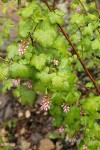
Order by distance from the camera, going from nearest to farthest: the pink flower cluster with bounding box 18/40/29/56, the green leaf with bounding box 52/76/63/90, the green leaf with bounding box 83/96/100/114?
the green leaf with bounding box 52/76/63/90, the pink flower cluster with bounding box 18/40/29/56, the green leaf with bounding box 83/96/100/114

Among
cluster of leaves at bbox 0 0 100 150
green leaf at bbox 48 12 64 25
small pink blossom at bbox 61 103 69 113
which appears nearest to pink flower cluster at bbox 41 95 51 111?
cluster of leaves at bbox 0 0 100 150

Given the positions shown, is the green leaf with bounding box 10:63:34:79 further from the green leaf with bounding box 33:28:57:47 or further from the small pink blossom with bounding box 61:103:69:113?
the small pink blossom with bounding box 61:103:69:113

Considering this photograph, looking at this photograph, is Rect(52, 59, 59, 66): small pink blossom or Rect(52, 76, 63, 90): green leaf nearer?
Rect(52, 76, 63, 90): green leaf

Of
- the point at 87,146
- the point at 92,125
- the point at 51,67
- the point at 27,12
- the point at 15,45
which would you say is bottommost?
the point at 87,146

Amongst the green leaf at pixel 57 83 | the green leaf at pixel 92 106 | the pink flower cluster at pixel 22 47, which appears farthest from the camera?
the green leaf at pixel 92 106

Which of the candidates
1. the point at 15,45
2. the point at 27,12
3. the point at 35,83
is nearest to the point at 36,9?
the point at 27,12

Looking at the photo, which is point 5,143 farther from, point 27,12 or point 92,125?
point 27,12

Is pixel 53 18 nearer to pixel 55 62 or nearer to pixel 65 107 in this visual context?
pixel 55 62

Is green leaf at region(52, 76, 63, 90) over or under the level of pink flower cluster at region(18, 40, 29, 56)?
under

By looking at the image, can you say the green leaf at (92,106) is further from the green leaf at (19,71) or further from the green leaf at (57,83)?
the green leaf at (19,71)

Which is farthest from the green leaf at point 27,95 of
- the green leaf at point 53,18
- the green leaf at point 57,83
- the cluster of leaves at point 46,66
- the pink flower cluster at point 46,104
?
the green leaf at point 53,18

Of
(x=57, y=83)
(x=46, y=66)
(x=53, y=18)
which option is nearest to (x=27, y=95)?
(x=46, y=66)
